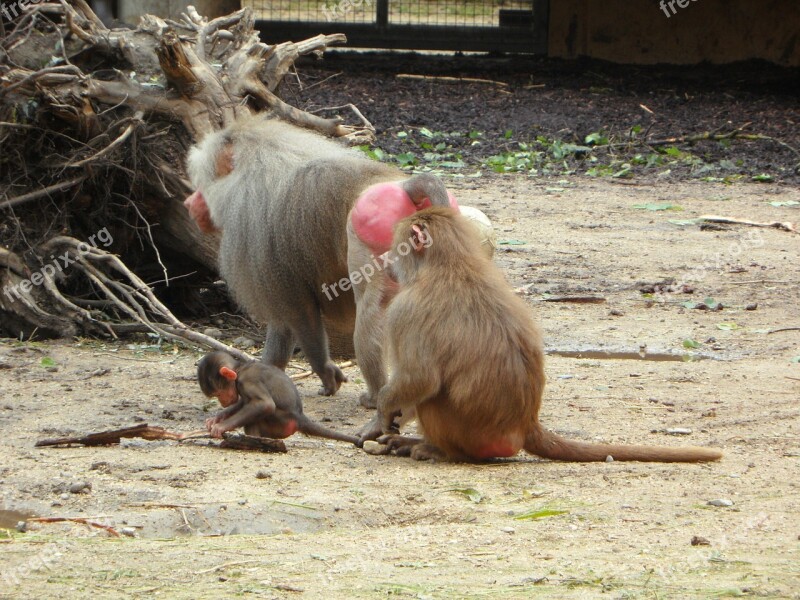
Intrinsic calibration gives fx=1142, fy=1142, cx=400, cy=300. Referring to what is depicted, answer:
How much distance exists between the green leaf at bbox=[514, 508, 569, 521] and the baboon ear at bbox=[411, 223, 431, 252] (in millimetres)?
1162

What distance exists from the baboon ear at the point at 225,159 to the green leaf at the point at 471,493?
2.13 meters

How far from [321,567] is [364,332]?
188cm

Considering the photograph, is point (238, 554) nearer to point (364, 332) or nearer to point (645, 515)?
point (645, 515)

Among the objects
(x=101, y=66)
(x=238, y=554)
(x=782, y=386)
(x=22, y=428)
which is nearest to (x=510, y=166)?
(x=101, y=66)

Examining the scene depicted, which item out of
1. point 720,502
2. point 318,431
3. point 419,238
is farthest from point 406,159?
point 720,502

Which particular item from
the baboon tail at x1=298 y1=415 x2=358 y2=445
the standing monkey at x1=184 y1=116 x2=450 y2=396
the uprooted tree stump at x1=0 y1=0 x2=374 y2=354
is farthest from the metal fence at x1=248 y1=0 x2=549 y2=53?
→ the baboon tail at x1=298 y1=415 x2=358 y2=445

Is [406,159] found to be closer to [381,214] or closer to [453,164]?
[453,164]

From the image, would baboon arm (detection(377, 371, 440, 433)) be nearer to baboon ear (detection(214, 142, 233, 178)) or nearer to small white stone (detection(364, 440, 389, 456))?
small white stone (detection(364, 440, 389, 456))

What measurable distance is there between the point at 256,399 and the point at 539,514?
1.54 m

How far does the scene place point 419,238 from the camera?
14.6ft

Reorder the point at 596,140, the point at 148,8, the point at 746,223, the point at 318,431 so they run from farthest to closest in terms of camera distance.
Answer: the point at 148,8 < the point at 596,140 < the point at 746,223 < the point at 318,431

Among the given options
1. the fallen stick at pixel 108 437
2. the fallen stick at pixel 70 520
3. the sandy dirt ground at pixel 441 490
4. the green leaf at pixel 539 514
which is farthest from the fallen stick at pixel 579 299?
the fallen stick at pixel 70 520

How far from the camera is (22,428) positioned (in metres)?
4.98

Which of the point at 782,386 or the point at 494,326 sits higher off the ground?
the point at 494,326
